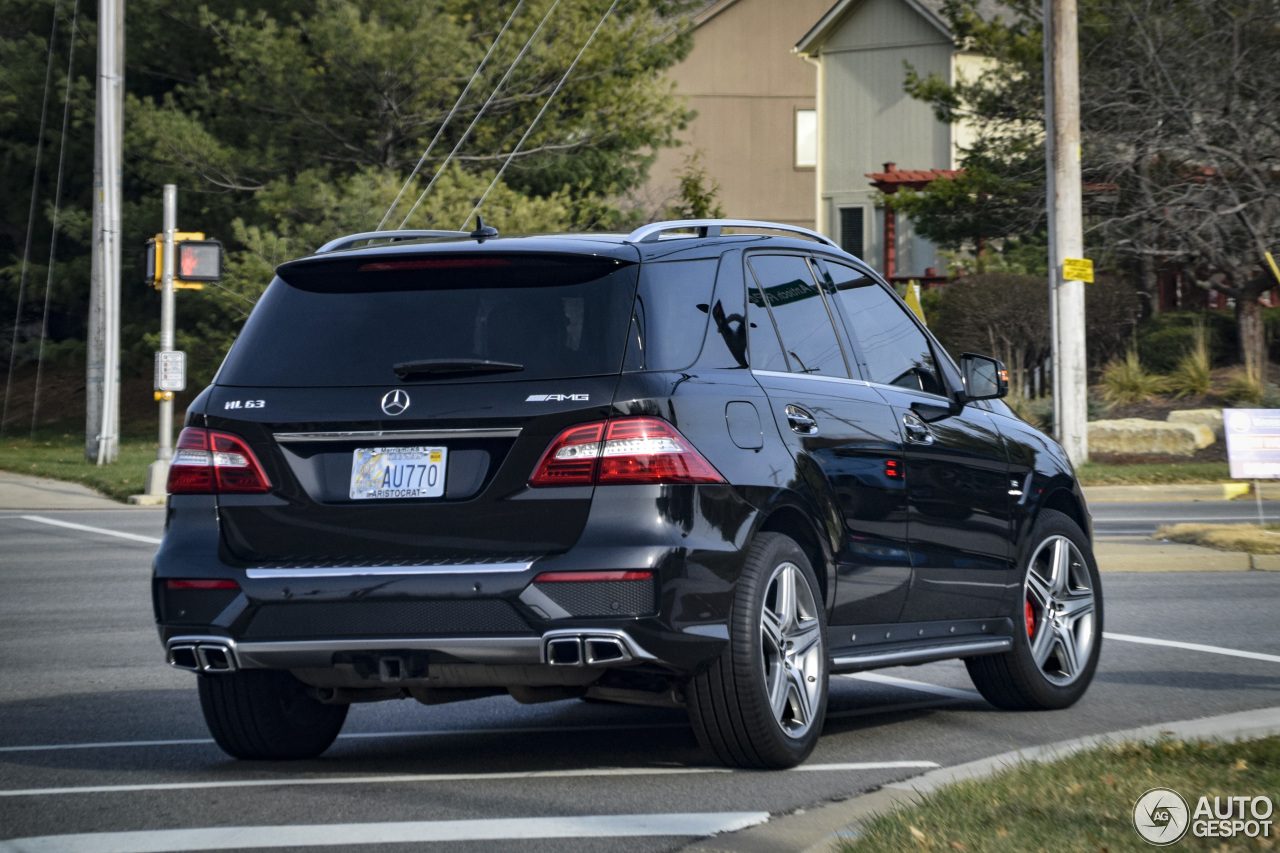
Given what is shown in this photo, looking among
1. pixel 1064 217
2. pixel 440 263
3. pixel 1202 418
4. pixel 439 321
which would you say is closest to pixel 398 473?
pixel 439 321

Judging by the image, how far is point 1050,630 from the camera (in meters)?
7.56

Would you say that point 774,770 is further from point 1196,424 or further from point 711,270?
point 1196,424

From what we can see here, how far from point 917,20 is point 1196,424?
71.4 ft

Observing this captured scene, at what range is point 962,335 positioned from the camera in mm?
27016

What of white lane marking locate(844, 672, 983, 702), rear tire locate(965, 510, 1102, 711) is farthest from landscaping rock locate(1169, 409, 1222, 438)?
rear tire locate(965, 510, 1102, 711)

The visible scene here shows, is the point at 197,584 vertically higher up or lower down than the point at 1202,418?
lower down

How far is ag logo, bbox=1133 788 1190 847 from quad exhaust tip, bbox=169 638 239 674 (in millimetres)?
2779

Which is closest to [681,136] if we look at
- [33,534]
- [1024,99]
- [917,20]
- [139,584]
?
[917,20]

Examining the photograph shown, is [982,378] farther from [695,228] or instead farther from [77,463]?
[77,463]

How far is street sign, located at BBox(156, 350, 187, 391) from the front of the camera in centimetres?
2244

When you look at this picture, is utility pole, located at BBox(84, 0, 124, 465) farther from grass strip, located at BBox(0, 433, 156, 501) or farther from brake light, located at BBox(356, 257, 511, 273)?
brake light, located at BBox(356, 257, 511, 273)

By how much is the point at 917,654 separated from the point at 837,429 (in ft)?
3.26

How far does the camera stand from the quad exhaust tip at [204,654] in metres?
5.55

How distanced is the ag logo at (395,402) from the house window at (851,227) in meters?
41.0
